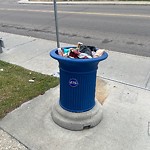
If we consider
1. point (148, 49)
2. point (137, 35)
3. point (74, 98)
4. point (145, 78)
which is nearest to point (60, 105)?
point (74, 98)

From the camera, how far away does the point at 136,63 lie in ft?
21.1

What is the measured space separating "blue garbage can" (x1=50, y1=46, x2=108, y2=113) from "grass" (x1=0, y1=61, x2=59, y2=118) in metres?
1.03

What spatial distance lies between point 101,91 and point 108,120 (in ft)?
3.21

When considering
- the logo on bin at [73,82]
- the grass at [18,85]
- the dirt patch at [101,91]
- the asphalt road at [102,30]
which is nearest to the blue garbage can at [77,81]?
the logo on bin at [73,82]

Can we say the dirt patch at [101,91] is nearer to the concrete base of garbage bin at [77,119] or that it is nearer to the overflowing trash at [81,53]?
the concrete base of garbage bin at [77,119]

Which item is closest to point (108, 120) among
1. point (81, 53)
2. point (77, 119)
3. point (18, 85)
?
point (77, 119)

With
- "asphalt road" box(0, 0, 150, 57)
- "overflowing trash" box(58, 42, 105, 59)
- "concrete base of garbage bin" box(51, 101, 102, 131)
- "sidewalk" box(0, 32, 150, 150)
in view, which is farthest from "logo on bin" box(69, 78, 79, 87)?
"asphalt road" box(0, 0, 150, 57)

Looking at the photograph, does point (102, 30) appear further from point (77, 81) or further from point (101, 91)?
point (77, 81)

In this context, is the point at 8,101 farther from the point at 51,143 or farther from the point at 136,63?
the point at 136,63

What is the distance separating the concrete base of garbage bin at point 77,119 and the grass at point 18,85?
96 centimetres

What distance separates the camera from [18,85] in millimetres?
5312

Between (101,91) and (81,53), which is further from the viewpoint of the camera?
(101,91)

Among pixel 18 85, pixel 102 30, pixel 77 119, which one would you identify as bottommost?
pixel 102 30

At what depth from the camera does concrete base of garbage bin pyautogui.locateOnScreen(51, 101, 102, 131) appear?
12.7 feet
